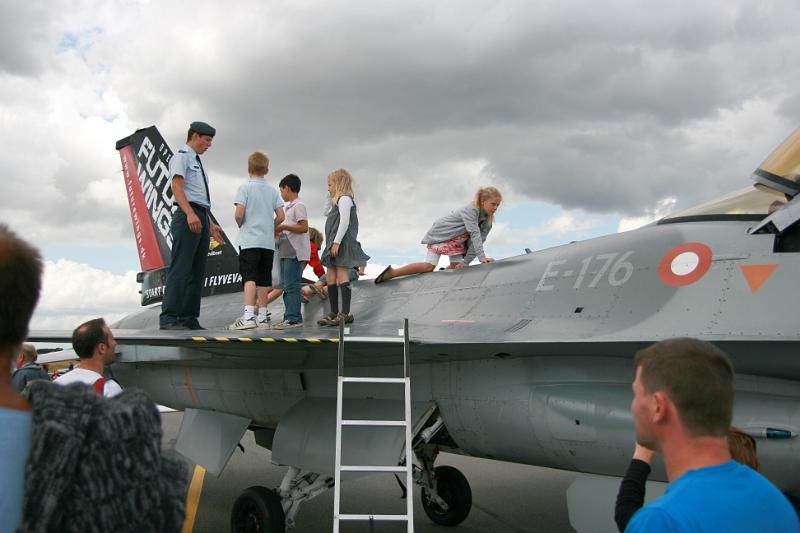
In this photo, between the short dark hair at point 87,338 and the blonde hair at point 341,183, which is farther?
the blonde hair at point 341,183

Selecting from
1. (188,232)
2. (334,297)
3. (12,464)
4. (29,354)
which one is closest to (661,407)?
(12,464)

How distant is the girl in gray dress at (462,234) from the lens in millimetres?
7105

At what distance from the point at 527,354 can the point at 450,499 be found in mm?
2978

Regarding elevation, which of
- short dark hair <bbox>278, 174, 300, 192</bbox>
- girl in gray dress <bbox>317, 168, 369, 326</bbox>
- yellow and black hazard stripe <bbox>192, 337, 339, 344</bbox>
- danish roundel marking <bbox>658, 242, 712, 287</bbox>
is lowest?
yellow and black hazard stripe <bbox>192, 337, 339, 344</bbox>

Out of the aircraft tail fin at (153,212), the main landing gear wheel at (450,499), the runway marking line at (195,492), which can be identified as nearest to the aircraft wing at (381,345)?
the main landing gear wheel at (450,499)

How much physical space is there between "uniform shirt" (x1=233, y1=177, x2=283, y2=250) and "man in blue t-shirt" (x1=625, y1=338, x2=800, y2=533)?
17.4ft

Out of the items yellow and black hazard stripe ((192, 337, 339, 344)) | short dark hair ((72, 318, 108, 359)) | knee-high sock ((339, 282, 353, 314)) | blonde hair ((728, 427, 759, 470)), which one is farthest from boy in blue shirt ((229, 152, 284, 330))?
blonde hair ((728, 427, 759, 470))

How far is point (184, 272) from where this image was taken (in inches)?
256

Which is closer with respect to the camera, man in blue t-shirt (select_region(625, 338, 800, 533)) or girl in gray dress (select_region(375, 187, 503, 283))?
man in blue t-shirt (select_region(625, 338, 800, 533))

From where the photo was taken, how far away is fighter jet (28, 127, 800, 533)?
4309 mm

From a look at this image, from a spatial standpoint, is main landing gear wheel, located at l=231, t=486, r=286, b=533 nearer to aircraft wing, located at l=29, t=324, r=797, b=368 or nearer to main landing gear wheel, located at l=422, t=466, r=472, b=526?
aircraft wing, located at l=29, t=324, r=797, b=368

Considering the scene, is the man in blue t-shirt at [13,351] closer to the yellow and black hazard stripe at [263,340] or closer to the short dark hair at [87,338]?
the short dark hair at [87,338]

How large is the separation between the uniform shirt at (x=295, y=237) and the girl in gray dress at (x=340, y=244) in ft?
1.61

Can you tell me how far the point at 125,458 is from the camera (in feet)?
4.46
